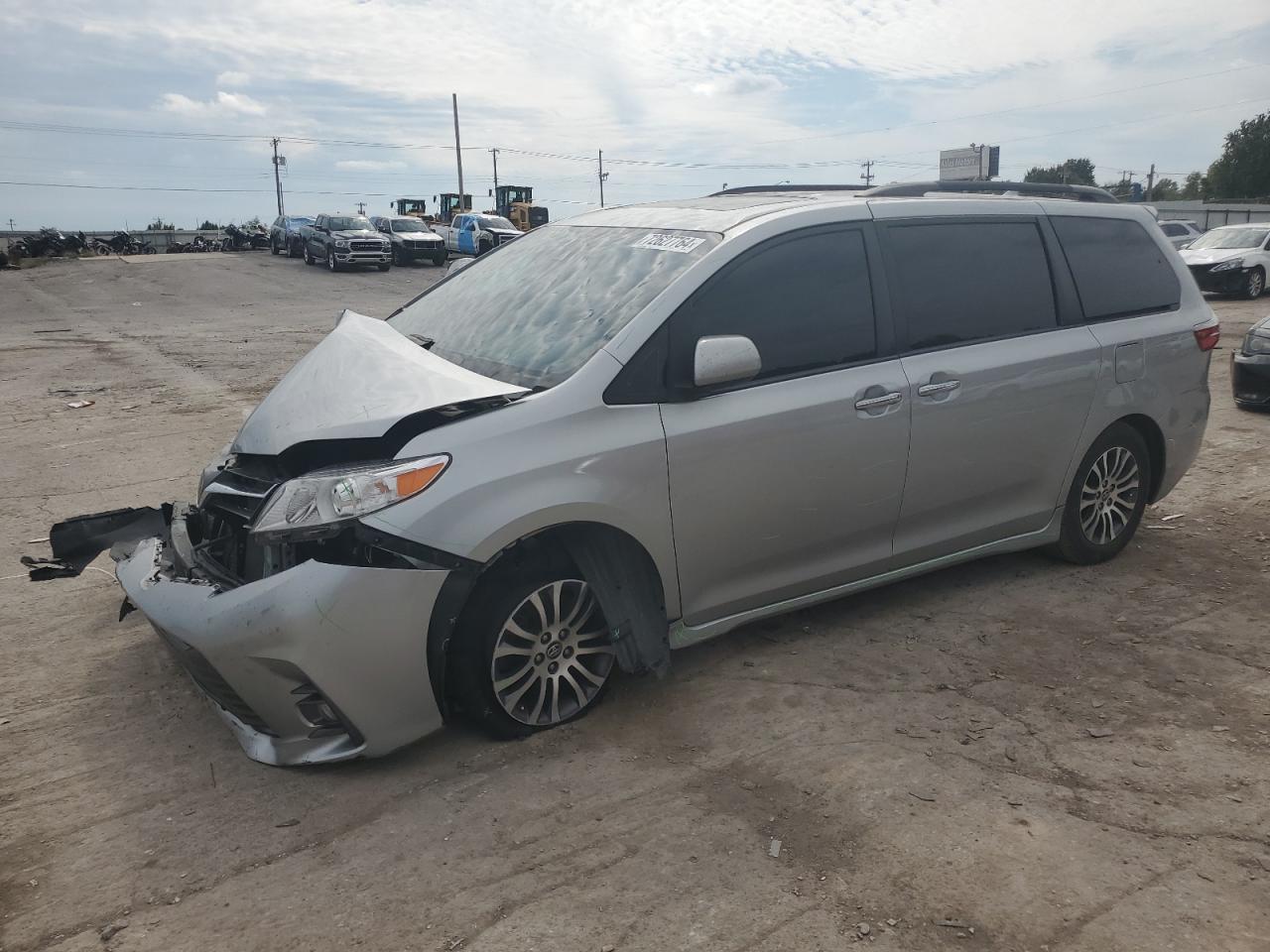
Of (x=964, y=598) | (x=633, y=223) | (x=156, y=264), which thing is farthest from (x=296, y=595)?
(x=156, y=264)

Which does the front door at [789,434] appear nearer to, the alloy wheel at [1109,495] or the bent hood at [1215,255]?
the alloy wheel at [1109,495]

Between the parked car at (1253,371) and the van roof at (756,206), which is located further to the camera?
the parked car at (1253,371)

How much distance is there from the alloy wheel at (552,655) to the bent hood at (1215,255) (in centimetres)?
2237

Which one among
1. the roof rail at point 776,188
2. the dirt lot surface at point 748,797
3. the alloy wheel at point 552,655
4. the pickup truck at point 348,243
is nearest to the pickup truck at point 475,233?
the pickup truck at point 348,243

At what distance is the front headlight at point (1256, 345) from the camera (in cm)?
978

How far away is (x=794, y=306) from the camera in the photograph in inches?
159

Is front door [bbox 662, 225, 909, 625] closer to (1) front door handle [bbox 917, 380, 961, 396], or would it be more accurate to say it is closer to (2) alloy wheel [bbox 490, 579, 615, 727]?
(1) front door handle [bbox 917, 380, 961, 396]

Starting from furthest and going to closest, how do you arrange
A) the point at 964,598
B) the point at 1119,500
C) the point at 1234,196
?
the point at 1234,196 → the point at 1119,500 → the point at 964,598

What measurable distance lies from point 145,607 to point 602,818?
1742 millimetres

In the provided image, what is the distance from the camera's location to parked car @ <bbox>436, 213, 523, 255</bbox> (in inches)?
1451

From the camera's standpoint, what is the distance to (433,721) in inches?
134

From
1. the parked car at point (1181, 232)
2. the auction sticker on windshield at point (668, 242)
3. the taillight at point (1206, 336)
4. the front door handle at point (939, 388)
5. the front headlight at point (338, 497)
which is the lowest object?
the front headlight at point (338, 497)

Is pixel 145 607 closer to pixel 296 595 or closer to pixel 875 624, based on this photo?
pixel 296 595

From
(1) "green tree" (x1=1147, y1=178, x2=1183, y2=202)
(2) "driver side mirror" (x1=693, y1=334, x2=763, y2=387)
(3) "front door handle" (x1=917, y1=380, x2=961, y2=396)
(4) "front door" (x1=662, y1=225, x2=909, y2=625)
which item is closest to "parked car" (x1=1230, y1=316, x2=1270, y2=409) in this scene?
(3) "front door handle" (x1=917, y1=380, x2=961, y2=396)
